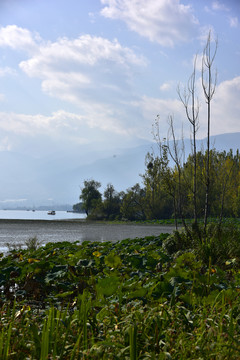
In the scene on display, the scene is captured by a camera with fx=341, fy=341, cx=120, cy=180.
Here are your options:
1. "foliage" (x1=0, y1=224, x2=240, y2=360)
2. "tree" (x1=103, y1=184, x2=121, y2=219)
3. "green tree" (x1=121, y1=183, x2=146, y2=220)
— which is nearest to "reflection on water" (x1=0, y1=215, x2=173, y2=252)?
"foliage" (x1=0, y1=224, x2=240, y2=360)

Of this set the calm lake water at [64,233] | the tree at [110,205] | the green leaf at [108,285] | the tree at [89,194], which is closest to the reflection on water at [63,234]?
the calm lake water at [64,233]

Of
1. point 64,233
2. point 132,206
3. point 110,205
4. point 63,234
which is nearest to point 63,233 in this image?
point 64,233

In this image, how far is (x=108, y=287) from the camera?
10.9 feet

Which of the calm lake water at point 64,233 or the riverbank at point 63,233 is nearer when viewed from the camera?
the riverbank at point 63,233

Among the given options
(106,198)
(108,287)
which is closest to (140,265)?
(108,287)

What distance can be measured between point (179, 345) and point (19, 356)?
3.63ft

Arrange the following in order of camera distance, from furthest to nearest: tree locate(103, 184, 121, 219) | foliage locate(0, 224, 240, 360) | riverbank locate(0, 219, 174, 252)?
tree locate(103, 184, 121, 219) → riverbank locate(0, 219, 174, 252) → foliage locate(0, 224, 240, 360)

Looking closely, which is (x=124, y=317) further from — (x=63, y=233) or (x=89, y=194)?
(x=89, y=194)

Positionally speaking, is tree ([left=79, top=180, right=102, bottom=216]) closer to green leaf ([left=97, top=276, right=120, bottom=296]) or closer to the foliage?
the foliage

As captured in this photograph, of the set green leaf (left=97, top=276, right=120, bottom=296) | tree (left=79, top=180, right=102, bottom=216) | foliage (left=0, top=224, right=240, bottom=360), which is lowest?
foliage (left=0, top=224, right=240, bottom=360)

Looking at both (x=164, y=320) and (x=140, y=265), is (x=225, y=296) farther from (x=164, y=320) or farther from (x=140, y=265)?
(x=140, y=265)

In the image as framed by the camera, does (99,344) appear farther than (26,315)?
No

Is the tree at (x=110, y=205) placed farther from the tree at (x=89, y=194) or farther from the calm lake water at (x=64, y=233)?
the calm lake water at (x=64, y=233)

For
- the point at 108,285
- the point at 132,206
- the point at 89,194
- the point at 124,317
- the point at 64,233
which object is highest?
the point at 89,194
